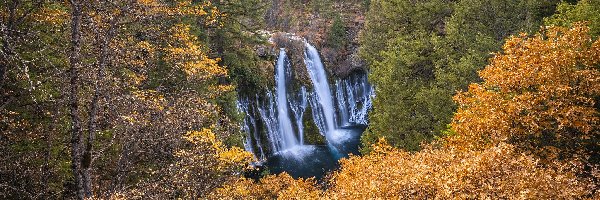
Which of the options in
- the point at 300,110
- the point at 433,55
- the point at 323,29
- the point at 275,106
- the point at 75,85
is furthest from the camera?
the point at 323,29

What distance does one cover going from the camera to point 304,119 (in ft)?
131

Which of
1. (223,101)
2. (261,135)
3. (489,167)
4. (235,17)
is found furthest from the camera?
(261,135)

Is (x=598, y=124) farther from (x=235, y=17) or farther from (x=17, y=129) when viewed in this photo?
(x=235, y=17)

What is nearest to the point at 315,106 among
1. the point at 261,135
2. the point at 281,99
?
the point at 281,99

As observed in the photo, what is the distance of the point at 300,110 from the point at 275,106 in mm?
3925

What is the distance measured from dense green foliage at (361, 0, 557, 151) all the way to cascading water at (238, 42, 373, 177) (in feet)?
29.3

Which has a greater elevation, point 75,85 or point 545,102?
point 75,85

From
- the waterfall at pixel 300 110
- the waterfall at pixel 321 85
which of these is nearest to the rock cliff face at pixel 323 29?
the waterfall at pixel 321 85

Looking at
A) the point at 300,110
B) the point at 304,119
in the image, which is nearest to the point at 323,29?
the point at 300,110

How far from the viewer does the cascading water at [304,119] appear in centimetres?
3341

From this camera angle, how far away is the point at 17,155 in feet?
33.6

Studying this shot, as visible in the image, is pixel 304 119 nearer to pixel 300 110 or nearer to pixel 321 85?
pixel 300 110

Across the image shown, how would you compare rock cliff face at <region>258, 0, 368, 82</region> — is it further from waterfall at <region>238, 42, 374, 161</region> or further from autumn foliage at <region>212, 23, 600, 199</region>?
autumn foliage at <region>212, 23, 600, 199</region>

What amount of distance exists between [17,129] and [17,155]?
0.71 m
